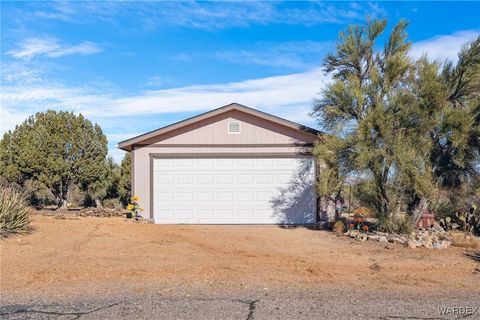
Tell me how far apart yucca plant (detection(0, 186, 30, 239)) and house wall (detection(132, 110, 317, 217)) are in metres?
5.44

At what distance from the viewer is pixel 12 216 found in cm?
1107

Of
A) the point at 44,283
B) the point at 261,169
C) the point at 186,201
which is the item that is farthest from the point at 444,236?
the point at 44,283

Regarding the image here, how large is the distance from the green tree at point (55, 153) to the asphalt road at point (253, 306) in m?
16.0

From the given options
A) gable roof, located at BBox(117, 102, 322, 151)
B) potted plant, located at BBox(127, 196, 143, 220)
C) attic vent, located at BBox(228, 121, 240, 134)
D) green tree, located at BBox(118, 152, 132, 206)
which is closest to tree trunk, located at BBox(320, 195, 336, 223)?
gable roof, located at BBox(117, 102, 322, 151)

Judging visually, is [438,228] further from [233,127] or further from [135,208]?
[135,208]

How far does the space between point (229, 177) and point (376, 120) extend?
5.64 metres

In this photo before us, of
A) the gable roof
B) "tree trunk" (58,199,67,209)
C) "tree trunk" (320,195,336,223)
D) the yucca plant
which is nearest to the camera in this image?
the yucca plant

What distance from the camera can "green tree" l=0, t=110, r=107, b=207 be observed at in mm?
21922

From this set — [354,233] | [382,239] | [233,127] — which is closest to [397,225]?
[382,239]

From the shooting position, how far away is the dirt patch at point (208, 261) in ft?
25.8

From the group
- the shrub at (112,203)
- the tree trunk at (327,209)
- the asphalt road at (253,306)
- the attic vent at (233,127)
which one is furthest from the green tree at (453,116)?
the shrub at (112,203)

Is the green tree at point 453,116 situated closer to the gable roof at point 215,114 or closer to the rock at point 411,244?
the rock at point 411,244

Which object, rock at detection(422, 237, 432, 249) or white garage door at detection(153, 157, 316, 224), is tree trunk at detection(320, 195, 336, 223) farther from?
rock at detection(422, 237, 432, 249)

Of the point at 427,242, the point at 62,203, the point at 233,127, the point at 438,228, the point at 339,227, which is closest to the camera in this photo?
the point at 427,242
